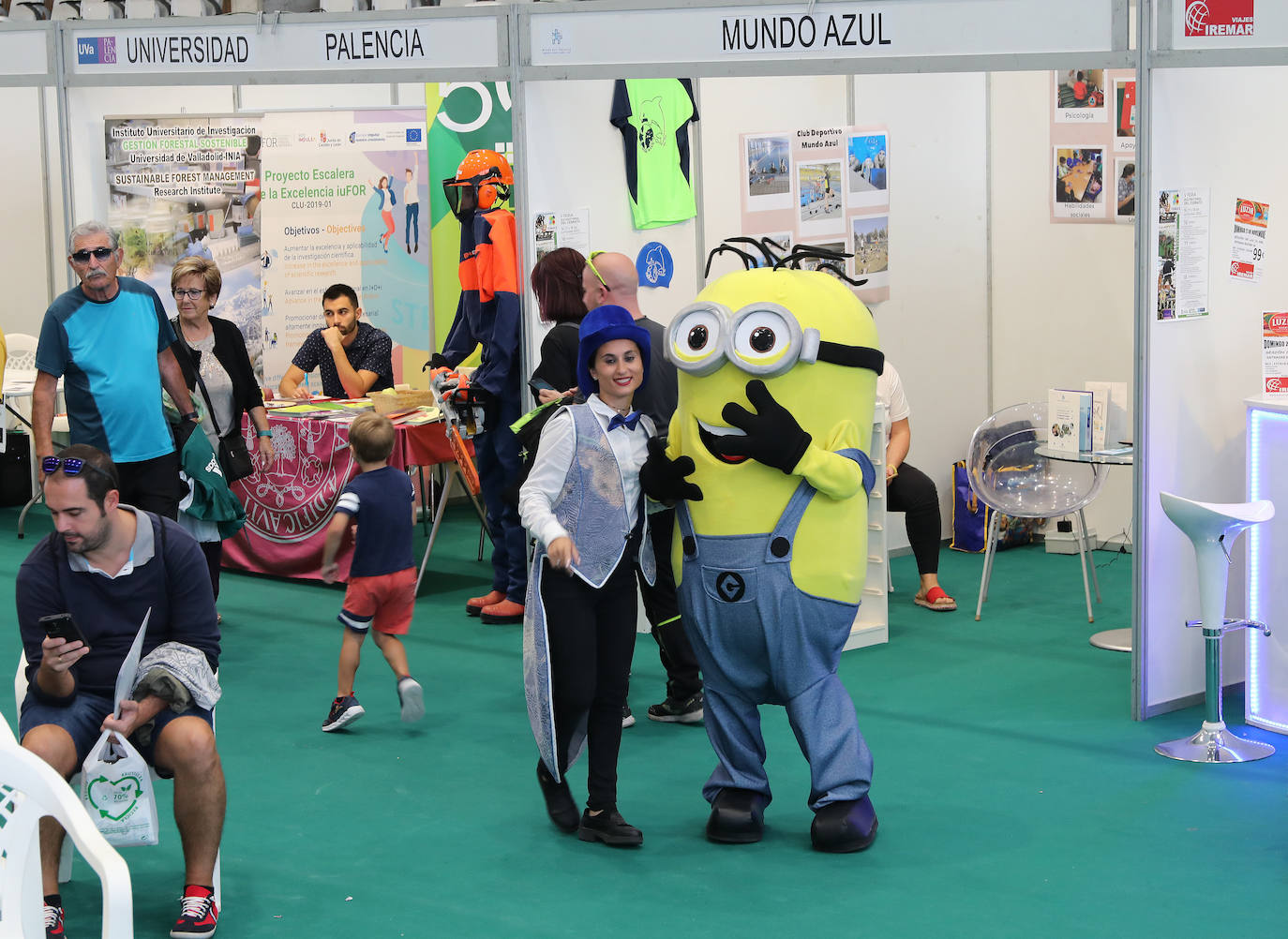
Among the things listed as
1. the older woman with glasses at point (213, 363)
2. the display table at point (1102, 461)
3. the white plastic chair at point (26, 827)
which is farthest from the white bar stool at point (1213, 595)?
the older woman with glasses at point (213, 363)

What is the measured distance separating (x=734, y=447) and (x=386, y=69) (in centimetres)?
259

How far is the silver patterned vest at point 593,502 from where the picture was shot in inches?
154

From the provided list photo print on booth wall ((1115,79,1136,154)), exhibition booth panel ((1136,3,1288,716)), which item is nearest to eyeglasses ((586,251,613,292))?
exhibition booth panel ((1136,3,1288,716))

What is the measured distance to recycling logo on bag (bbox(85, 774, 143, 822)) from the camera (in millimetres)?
3342

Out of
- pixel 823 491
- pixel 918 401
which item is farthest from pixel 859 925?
pixel 918 401

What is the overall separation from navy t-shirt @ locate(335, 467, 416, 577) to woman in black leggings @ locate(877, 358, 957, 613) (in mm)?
2351

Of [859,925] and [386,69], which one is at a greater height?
[386,69]

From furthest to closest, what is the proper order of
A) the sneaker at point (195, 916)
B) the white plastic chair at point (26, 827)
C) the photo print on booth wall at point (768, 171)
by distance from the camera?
the photo print on booth wall at point (768, 171)
the sneaker at point (195, 916)
the white plastic chair at point (26, 827)

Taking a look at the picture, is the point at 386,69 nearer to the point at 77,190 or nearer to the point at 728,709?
the point at 77,190

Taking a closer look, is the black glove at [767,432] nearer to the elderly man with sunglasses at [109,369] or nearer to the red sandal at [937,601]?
the elderly man with sunglasses at [109,369]

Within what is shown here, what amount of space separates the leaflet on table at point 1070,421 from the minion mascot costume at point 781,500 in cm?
253

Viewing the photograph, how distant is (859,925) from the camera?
3.51 metres

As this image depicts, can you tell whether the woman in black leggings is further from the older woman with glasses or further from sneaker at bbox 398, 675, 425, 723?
the older woman with glasses

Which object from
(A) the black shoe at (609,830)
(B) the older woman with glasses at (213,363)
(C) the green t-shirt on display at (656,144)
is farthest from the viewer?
(C) the green t-shirt on display at (656,144)
